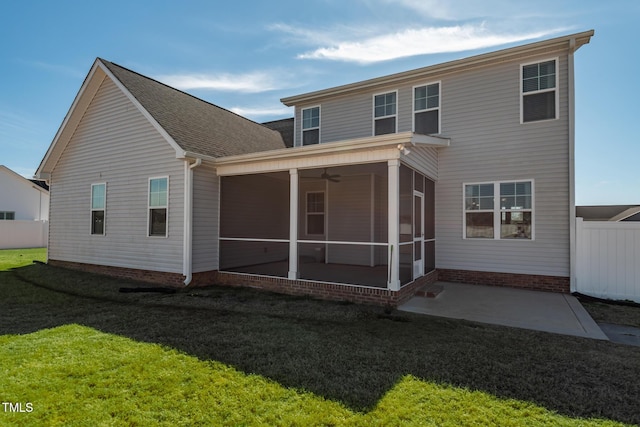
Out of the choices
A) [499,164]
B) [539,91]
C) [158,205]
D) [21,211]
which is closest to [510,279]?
[499,164]

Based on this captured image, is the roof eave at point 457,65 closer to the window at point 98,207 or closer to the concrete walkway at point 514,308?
the concrete walkway at point 514,308

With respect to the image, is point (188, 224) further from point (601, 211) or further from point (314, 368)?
point (601, 211)

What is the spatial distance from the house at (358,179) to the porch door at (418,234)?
7 centimetres

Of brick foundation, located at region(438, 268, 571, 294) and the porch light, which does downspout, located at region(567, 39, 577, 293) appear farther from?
the porch light

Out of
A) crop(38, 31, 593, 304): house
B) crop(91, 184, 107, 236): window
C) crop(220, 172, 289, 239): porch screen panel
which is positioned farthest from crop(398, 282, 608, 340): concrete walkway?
crop(91, 184, 107, 236): window

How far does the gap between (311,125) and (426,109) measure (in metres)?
3.99

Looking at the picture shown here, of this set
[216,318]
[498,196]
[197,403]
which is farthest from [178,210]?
[498,196]

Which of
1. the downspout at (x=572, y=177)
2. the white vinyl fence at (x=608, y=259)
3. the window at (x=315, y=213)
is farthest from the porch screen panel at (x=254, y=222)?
the white vinyl fence at (x=608, y=259)

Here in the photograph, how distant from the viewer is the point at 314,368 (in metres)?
3.70

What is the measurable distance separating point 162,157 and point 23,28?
6287 mm

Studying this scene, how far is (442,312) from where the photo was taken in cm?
611

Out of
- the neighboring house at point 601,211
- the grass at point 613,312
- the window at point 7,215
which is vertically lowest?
the grass at point 613,312

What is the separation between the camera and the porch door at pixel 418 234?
765 centimetres

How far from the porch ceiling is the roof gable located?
103 centimetres
